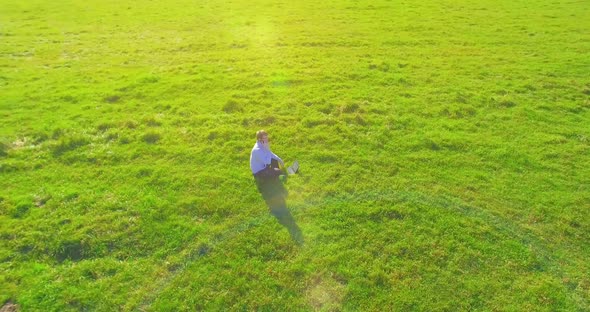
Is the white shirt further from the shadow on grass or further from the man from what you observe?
the shadow on grass

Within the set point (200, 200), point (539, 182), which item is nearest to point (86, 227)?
point (200, 200)

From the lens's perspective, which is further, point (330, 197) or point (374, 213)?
point (330, 197)

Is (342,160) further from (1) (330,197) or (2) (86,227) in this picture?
(2) (86,227)

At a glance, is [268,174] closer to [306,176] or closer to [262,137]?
[262,137]

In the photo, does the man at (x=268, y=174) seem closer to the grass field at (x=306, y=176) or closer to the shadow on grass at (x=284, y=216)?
the shadow on grass at (x=284, y=216)

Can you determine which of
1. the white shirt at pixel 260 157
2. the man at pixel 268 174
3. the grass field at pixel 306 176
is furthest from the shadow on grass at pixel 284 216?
the white shirt at pixel 260 157

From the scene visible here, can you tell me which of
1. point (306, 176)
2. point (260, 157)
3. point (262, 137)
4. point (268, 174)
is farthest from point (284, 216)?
point (262, 137)
